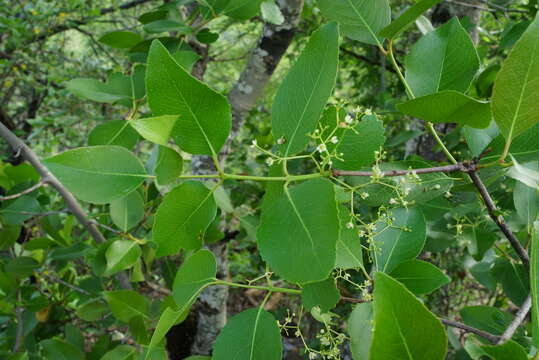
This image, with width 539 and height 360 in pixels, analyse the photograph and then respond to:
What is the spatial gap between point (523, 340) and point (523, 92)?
54 centimetres

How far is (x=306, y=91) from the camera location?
0.53 m

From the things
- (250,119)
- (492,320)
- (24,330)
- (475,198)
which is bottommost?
(250,119)

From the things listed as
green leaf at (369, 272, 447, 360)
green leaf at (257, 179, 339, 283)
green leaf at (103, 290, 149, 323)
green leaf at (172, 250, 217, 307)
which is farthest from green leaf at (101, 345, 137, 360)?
green leaf at (369, 272, 447, 360)

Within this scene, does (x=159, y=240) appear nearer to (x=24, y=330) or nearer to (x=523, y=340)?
(x=523, y=340)

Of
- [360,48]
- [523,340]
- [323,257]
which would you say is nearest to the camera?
[323,257]

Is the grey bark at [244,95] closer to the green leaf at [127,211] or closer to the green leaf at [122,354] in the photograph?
the green leaf at [127,211]

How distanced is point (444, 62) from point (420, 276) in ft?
1.00

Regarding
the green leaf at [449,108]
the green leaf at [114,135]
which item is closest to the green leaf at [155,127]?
the green leaf at [449,108]

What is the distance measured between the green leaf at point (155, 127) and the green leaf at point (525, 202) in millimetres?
688

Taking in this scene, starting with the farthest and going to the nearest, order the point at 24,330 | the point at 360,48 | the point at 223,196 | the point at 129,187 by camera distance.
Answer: the point at 360,48, the point at 24,330, the point at 223,196, the point at 129,187

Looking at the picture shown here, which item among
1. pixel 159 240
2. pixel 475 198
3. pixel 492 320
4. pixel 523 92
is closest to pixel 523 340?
pixel 492 320

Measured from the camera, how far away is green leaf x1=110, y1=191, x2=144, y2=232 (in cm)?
108

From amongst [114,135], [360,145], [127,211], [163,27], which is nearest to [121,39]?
[163,27]

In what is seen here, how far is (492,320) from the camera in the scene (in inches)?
34.3
